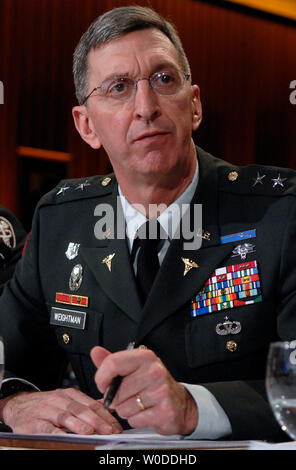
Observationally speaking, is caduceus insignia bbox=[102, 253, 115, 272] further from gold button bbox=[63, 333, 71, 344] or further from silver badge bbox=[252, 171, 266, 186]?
silver badge bbox=[252, 171, 266, 186]

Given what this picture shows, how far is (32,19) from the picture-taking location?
16.8 feet

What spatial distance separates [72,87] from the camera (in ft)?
17.4

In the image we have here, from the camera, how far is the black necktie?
5.64ft

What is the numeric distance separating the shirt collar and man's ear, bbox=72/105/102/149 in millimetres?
229

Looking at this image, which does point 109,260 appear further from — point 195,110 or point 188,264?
point 195,110

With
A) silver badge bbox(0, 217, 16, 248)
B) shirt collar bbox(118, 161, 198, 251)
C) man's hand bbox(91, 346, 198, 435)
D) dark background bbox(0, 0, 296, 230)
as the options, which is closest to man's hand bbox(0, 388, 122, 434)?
man's hand bbox(91, 346, 198, 435)

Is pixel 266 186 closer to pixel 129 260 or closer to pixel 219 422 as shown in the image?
pixel 129 260

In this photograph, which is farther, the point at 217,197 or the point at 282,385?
the point at 217,197

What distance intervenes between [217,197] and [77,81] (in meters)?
0.50

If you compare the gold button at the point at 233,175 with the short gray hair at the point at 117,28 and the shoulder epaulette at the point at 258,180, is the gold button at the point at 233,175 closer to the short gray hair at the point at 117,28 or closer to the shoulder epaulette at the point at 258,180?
the shoulder epaulette at the point at 258,180

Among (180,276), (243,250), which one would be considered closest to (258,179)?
(243,250)

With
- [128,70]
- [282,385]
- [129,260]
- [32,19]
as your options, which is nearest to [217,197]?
[129,260]

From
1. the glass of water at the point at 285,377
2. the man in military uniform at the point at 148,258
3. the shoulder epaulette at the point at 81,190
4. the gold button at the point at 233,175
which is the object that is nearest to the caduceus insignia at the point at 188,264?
the man in military uniform at the point at 148,258

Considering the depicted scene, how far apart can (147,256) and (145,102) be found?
1.19ft
